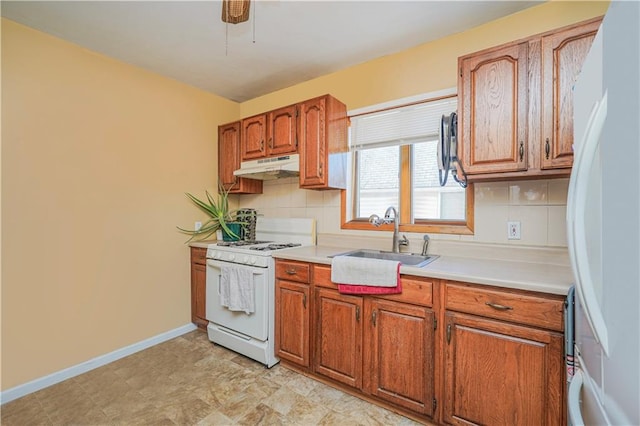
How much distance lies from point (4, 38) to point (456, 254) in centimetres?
333

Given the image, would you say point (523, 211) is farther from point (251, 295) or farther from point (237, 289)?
point (237, 289)

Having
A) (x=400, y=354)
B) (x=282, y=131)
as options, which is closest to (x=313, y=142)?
→ (x=282, y=131)

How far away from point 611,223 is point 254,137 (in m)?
2.68

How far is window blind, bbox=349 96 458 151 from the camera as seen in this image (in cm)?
215

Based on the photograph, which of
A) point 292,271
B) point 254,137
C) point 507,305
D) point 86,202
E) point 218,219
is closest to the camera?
point 507,305

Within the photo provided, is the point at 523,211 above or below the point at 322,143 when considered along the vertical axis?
below

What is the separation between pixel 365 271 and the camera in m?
1.74

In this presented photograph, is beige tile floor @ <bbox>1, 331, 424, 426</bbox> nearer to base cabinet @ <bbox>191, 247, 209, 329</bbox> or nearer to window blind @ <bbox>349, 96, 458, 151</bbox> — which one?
base cabinet @ <bbox>191, 247, 209, 329</bbox>

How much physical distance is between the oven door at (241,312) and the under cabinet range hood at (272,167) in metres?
0.89

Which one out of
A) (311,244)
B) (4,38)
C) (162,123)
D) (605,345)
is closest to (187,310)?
(311,244)

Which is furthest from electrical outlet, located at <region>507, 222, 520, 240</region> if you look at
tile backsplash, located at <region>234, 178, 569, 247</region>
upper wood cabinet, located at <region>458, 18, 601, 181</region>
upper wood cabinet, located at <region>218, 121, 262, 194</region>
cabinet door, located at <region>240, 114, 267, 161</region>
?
upper wood cabinet, located at <region>218, 121, 262, 194</region>

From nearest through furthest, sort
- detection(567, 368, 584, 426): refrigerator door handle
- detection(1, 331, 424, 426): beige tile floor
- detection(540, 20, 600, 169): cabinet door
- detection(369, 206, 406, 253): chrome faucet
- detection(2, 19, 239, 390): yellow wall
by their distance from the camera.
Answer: detection(567, 368, 584, 426): refrigerator door handle
detection(540, 20, 600, 169): cabinet door
detection(1, 331, 424, 426): beige tile floor
detection(2, 19, 239, 390): yellow wall
detection(369, 206, 406, 253): chrome faucet

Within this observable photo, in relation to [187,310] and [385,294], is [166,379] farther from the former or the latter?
[385,294]

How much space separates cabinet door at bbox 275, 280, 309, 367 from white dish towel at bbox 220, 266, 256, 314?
0.22 meters
